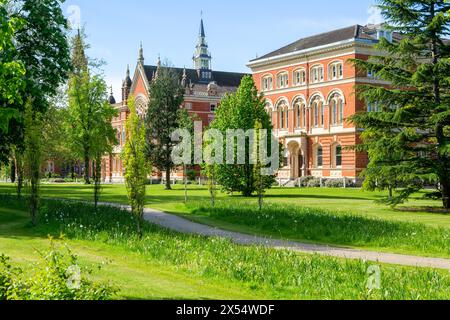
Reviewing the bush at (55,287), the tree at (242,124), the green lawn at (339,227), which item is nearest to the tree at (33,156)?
the green lawn at (339,227)

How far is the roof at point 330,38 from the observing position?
195 feet

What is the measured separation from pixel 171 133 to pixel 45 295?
2066 inches

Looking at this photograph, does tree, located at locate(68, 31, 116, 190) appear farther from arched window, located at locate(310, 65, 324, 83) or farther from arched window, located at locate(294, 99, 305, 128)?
arched window, located at locate(310, 65, 324, 83)

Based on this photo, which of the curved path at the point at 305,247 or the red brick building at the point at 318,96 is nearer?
the curved path at the point at 305,247

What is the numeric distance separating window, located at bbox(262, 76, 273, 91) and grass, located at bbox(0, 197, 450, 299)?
5147 cm

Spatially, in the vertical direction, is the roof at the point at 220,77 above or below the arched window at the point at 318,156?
above

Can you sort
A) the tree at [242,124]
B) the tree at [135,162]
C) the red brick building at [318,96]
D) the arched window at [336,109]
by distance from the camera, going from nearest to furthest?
the tree at [135,162] → the tree at [242,124] → the red brick building at [318,96] → the arched window at [336,109]

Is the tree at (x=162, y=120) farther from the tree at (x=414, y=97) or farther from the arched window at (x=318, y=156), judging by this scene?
the tree at (x=414, y=97)

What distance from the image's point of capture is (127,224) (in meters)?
21.4

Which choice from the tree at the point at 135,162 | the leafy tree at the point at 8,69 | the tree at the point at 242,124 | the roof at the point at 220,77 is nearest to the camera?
the leafy tree at the point at 8,69

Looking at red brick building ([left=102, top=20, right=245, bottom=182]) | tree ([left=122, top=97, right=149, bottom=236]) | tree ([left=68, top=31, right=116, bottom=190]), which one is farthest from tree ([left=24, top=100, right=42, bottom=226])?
red brick building ([left=102, top=20, right=245, bottom=182])

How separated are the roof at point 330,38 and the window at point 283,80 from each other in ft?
8.33

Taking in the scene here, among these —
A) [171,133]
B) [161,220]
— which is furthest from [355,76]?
[161,220]
